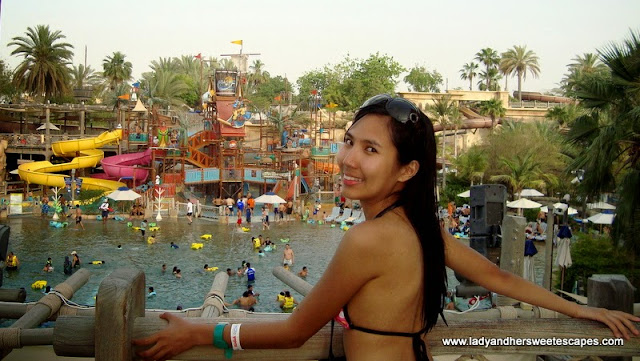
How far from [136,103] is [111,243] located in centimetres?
1934

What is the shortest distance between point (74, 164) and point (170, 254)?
19.0 metres

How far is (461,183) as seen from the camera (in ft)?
119

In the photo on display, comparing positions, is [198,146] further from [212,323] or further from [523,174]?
[212,323]

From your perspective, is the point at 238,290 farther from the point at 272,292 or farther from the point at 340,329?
the point at 340,329

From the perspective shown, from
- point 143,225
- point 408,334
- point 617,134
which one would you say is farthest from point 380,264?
point 143,225

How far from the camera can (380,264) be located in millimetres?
1907

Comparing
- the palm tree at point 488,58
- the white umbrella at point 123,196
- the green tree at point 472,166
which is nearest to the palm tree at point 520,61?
the palm tree at point 488,58

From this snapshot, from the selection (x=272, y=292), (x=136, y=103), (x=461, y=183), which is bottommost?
(x=272, y=292)

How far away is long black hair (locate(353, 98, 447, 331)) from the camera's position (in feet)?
6.60

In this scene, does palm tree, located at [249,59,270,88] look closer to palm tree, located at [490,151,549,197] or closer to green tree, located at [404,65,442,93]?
green tree, located at [404,65,442,93]

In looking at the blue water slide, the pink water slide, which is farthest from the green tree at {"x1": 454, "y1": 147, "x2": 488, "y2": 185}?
the pink water slide

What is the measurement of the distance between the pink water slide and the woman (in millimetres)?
36129

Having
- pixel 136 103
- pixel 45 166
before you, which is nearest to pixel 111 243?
pixel 45 166

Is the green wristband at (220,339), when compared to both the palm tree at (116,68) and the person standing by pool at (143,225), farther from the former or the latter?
the palm tree at (116,68)
